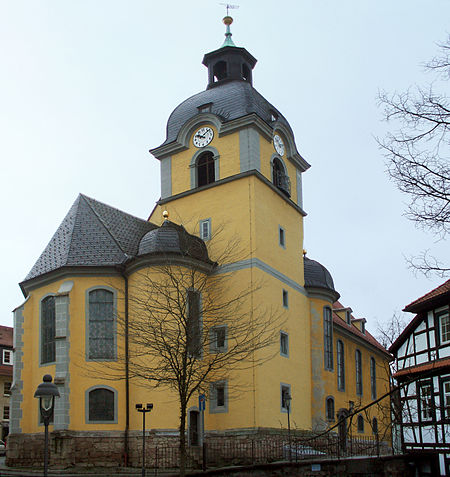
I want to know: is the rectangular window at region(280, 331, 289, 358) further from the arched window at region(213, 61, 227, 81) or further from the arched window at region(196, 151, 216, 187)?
the arched window at region(213, 61, 227, 81)

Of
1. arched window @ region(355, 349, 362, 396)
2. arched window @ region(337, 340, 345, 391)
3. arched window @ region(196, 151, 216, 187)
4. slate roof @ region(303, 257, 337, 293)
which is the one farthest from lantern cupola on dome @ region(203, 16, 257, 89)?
arched window @ region(355, 349, 362, 396)

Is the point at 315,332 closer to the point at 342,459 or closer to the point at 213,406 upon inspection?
the point at 213,406

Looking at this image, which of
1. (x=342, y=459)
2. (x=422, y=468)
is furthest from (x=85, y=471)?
Answer: (x=422, y=468)

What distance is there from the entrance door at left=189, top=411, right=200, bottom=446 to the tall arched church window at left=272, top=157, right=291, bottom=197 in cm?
1287

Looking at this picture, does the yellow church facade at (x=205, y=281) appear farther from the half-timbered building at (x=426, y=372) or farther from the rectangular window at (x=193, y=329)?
the half-timbered building at (x=426, y=372)

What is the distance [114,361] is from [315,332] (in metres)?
11.5

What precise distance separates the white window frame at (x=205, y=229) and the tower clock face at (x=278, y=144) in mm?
5720

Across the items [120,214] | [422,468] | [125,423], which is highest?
[120,214]

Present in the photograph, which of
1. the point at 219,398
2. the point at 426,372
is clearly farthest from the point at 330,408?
the point at 426,372

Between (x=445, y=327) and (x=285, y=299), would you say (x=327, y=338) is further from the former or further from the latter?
(x=445, y=327)

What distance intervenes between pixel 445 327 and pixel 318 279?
10154 millimetres

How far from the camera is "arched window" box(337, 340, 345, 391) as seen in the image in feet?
134

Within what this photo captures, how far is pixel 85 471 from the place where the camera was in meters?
26.3

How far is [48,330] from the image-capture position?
31625mm
